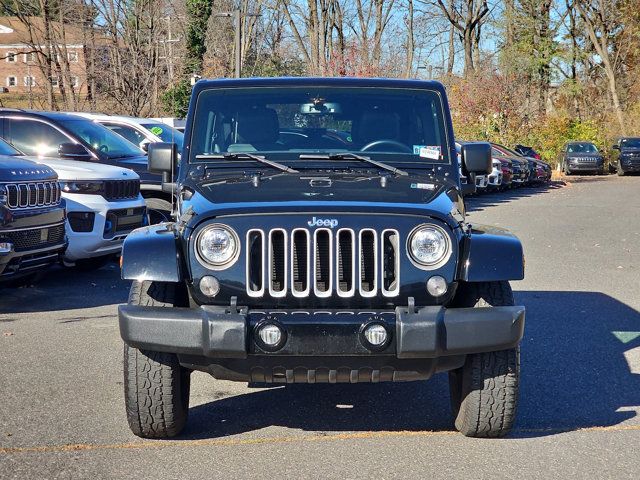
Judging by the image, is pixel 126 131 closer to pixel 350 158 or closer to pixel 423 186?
pixel 350 158

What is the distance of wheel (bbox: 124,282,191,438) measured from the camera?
498cm

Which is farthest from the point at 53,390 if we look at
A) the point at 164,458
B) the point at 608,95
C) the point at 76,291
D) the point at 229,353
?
the point at 608,95

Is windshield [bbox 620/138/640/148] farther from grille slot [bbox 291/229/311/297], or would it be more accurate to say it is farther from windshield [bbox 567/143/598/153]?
grille slot [bbox 291/229/311/297]

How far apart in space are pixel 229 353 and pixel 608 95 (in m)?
58.4

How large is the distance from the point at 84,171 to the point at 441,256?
6869 mm

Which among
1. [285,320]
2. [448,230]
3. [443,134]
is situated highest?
[443,134]

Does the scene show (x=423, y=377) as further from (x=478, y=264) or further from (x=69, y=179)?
(x=69, y=179)

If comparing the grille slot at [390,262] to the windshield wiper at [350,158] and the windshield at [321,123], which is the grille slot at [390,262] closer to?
the windshield wiper at [350,158]

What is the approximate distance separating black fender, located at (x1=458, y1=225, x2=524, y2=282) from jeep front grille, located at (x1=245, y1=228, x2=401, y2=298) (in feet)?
1.18

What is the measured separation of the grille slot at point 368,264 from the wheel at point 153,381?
39.7 inches

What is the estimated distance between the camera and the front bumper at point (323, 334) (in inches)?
182

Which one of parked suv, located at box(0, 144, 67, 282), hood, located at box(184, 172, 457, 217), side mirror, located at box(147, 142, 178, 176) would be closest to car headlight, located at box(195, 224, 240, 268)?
hood, located at box(184, 172, 457, 217)

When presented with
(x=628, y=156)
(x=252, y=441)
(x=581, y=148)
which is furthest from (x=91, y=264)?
(x=581, y=148)

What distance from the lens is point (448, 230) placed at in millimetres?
4914
